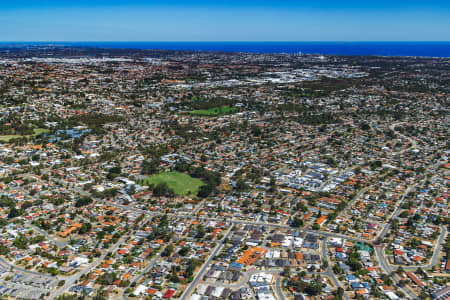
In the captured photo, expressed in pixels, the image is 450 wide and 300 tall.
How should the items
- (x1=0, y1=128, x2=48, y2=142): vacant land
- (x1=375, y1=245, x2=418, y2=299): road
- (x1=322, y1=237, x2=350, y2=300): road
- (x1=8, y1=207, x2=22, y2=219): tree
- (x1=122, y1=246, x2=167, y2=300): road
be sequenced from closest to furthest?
(x1=122, y1=246, x2=167, y2=300): road
(x1=375, y1=245, x2=418, y2=299): road
(x1=322, y1=237, x2=350, y2=300): road
(x1=8, y1=207, x2=22, y2=219): tree
(x1=0, y1=128, x2=48, y2=142): vacant land

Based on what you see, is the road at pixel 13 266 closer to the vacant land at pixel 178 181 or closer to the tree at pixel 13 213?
the tree at pixel 13 213

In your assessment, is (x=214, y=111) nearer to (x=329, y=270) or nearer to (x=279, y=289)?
(x=329, y=270)

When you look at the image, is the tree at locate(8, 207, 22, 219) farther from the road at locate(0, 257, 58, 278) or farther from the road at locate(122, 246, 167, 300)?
the road at locate(122, 246, 167, 300)

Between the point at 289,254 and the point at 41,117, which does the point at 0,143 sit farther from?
the point at 289,254

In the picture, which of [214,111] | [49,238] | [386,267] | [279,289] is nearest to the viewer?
[279,289]

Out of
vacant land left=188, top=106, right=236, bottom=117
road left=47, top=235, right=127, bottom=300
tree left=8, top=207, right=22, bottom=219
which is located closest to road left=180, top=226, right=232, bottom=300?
road left=47, top=235, right=127, bottom=300

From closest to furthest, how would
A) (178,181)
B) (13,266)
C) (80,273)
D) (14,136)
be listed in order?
(80,273), (13,266), (178,181), (14,136)

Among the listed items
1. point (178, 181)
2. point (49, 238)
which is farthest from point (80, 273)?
point (178, 181)
